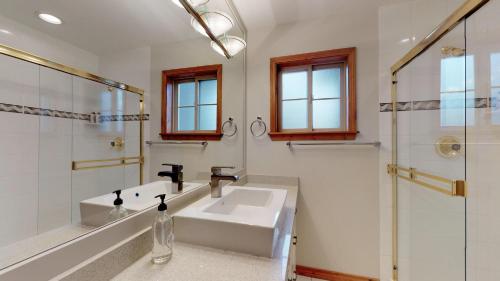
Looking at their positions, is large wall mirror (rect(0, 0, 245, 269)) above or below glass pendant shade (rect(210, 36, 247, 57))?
below

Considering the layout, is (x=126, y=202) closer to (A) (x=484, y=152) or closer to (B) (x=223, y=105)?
(B) (x=223, y=105)

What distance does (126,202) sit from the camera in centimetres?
80

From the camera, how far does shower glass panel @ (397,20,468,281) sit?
1359 mm

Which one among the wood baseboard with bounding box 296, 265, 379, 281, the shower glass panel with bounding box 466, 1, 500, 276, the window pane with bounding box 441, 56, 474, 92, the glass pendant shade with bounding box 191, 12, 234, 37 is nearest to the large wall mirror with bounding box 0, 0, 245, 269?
the glass pendant shade with bounding box 191, 12, 234, 37

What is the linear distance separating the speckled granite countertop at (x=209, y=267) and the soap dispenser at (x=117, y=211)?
0.57ft

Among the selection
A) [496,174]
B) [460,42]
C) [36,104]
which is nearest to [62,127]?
[36,104]

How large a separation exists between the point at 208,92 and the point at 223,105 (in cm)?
19

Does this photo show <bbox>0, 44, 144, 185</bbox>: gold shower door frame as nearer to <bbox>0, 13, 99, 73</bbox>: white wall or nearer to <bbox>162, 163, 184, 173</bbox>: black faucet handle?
<bbox>0, 13, 99, 73</bbox>: white wall

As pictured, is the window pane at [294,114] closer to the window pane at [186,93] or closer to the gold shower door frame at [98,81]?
the window pane at [186,93]

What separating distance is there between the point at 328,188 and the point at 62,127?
5.85 ft

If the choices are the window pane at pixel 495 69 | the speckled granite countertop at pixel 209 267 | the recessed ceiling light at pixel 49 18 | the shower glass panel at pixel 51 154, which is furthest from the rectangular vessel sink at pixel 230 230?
the window pane at pixel 495 69

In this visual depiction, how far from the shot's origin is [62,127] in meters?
0.55

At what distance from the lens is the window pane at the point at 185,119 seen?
1.18 metres

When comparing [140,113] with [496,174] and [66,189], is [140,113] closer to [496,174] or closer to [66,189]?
[66,189]
